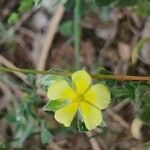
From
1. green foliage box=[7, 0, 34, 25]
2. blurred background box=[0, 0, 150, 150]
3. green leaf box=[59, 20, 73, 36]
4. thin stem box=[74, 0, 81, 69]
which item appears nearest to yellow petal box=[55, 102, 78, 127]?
blurred background box=[0, 0, 150, 150]

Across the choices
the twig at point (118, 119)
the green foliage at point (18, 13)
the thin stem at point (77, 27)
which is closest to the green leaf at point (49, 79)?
the thin stem at point (77, 27)

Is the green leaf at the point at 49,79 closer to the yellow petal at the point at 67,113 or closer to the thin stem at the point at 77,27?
the yellow petal at the point at 67,113

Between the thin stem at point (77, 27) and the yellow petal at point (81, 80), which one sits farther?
the thin stem at point (77, 27)

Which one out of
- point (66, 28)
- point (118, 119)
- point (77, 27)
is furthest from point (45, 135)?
point (66, 28)

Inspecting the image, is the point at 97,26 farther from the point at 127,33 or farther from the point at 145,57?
the point at 145,57

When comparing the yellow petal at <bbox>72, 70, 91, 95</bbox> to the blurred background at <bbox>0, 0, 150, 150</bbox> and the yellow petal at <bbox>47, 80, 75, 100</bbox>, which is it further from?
the blurred background at <bbox>0, 0, 150, 150</bbox>

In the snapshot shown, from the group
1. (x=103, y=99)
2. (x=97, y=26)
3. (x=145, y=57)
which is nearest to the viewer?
(x=103, y=99)

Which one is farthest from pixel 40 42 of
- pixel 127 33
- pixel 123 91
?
pixel 123 91
